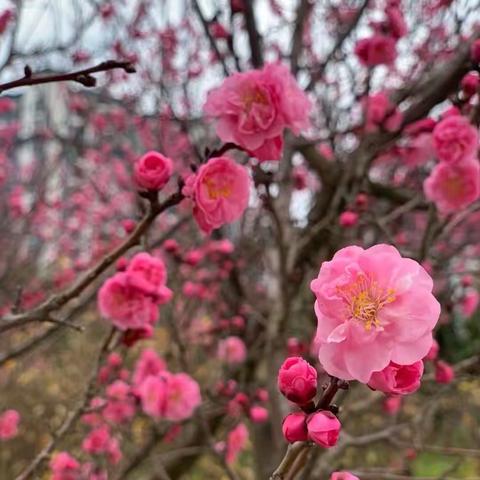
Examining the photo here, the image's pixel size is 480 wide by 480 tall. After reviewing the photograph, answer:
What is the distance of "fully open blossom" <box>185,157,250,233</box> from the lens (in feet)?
4.09

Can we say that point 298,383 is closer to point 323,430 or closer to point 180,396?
point 323,430

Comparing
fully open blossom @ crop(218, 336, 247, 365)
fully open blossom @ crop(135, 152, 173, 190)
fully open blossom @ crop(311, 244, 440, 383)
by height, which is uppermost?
fully open blossom @ crop(135, 152, 173, 190)

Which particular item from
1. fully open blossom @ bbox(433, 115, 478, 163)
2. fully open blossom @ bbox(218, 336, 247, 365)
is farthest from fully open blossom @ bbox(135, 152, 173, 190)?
fully open blossom @ bbox(218, 336, 247, 365)

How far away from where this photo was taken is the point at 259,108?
Result: 1.29m

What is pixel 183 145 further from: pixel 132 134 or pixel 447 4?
pixel 447 4

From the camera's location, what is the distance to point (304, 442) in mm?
847

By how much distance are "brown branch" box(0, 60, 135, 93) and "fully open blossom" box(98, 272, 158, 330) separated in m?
0.53

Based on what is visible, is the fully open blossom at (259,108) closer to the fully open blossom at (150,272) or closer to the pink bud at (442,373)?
the fully open blossom at (150,272)

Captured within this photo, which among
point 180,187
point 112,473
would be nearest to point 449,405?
point 112,473

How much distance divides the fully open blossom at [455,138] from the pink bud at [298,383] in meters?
0.99

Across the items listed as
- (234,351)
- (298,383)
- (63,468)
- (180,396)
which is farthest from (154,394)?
(298,383)

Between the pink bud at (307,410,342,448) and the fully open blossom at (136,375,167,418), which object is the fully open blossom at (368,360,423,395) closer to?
the pink bud at (307,410,342,448)

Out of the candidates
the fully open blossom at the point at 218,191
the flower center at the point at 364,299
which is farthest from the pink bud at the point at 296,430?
the fully open blossom at the point at 218,191

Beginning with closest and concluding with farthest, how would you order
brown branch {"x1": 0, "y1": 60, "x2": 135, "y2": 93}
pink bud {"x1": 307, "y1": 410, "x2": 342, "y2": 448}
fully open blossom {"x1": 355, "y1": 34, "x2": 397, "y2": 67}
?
1. pink bud {"x1": 307, "y1": 410, "x2": 342, "y2": 448}
2. brown branch {"x1": 0, "y1": 60, "x2": 135, "y2": 93}
3. fully open blossom {"x1": 355, "y1": 34, "x2": 397, "y2": 67}
